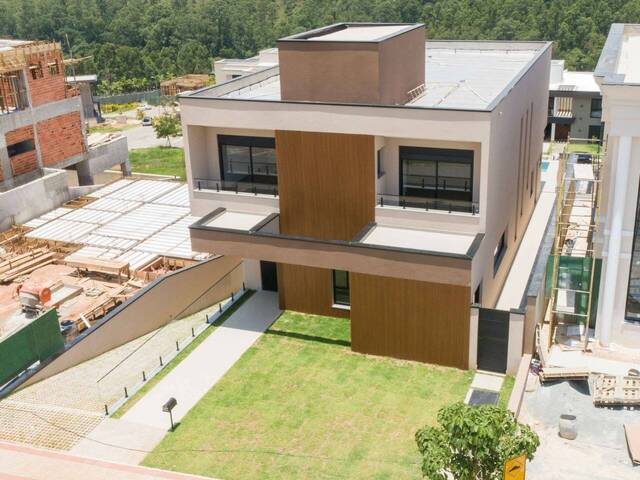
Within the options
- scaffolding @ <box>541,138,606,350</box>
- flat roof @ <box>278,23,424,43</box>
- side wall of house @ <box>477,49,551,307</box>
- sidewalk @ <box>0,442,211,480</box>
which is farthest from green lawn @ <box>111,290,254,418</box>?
scaffolding @ <box>541,138,606,350</box>

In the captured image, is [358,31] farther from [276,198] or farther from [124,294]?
[124,294]

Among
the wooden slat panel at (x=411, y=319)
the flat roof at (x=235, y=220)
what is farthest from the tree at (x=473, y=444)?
the flat roof at (x=235, y=220)

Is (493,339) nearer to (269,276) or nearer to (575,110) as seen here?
(269,276)

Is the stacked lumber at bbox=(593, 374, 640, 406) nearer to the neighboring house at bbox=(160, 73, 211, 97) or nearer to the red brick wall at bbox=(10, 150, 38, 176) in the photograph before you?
the red brick wall at bbox=(10, 150, 38, 176)

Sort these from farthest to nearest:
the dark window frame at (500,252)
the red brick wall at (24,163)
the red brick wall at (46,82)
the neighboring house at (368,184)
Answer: the red brick wall at (46,82) < the red brick wall at (24,163) < the dark window frame at (500,252) < the neighboring house at (368,184)

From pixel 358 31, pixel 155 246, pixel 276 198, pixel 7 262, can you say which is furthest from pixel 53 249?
pixel 358 31

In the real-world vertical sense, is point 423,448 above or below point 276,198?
below

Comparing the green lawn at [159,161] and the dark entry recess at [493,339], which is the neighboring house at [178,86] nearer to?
the green lawn at [159,161]
